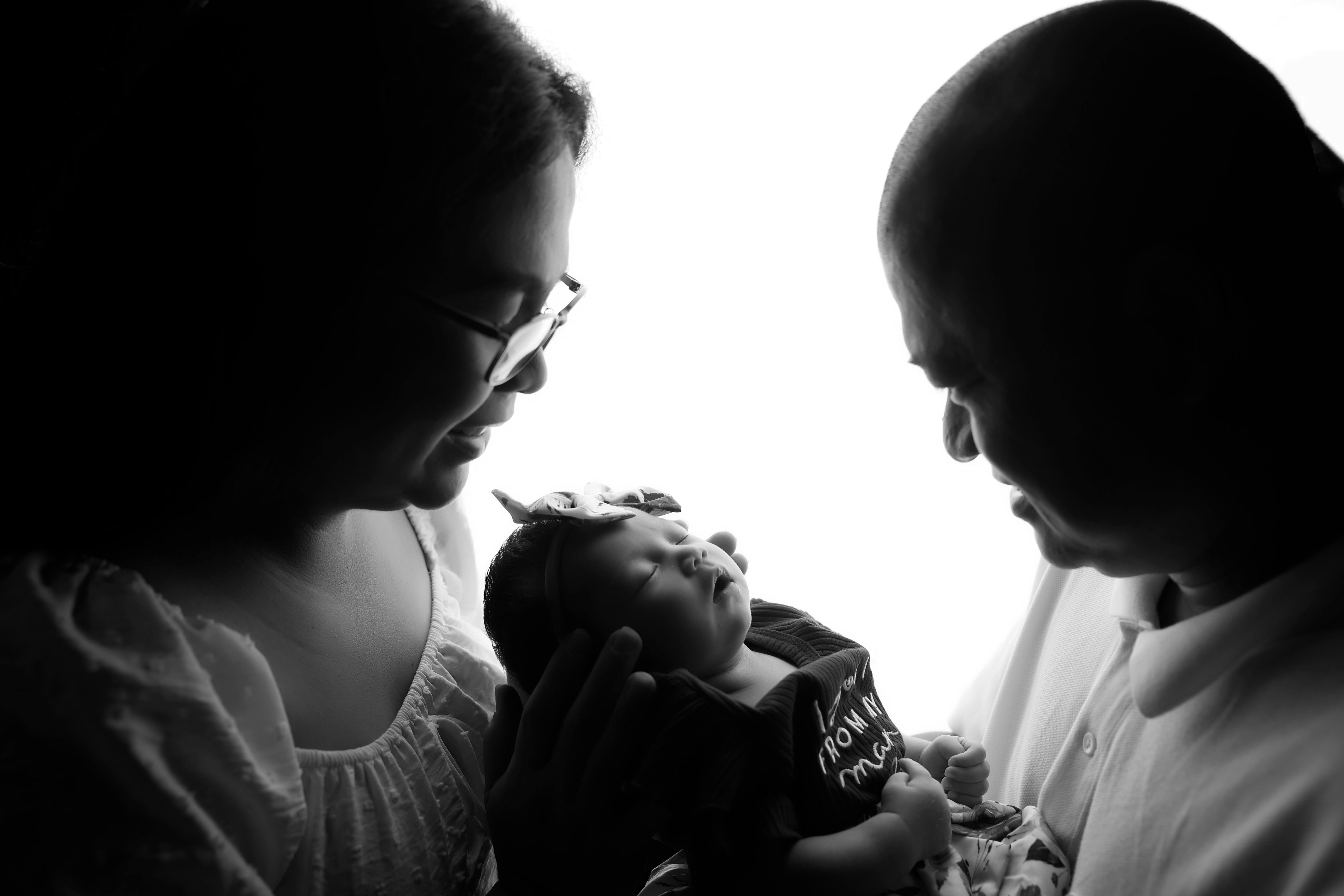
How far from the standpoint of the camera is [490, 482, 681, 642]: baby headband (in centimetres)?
131

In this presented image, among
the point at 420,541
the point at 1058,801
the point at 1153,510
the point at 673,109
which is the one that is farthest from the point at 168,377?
the point at 673,109

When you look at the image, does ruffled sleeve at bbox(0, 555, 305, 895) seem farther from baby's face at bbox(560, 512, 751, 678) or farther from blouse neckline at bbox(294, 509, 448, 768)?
baby's face at bbox(560, 512, 751, 678)

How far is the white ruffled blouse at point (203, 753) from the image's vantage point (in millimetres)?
933

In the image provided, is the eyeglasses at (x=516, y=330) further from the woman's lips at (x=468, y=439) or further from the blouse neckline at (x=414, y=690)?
the blouse neckline at (x=414, y=690)

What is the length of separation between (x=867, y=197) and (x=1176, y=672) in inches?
51.8

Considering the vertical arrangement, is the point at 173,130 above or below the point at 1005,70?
below

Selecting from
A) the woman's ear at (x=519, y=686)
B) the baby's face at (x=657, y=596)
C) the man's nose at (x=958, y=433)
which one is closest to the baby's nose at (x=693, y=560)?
the baby's face at (x=657, y=596)

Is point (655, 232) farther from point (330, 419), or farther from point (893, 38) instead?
point (330, 419)

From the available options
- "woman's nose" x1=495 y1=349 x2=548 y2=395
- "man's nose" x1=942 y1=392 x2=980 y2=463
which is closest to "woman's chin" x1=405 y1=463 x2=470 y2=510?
"woman's nose" x1=495 y1=349 x2=548 y2=395

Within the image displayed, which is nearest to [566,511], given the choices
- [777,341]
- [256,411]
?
[256,411]

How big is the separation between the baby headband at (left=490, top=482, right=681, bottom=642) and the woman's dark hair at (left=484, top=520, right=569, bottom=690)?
0.01 m

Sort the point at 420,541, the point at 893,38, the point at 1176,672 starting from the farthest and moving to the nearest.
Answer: the point at 893,38 → the point at 420,541 → the point at 1176,672

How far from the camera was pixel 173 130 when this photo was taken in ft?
3.37

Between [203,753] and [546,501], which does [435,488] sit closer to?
[546,501]
